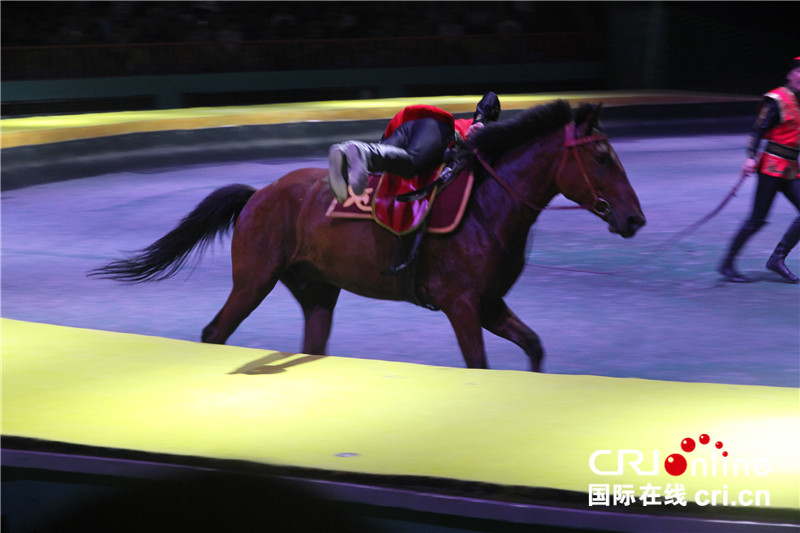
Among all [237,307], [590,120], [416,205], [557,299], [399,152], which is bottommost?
[557,299]

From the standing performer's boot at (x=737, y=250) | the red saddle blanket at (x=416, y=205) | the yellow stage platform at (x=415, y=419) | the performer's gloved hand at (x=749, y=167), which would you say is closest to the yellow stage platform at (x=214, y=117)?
the standing performer's boot at (x=737, y=250)

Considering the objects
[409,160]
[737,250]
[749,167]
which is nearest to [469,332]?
[409,160]

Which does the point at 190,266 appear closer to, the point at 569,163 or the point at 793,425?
the point at 569,163

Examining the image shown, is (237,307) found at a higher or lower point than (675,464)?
lower

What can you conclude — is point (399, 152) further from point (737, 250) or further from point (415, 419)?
point (737, 250)

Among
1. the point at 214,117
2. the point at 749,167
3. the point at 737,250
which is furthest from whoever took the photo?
the point at 214,117

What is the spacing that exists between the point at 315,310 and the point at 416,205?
0.91 meters

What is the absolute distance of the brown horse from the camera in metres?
5.05

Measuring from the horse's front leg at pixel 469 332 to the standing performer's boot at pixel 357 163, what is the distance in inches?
26.7

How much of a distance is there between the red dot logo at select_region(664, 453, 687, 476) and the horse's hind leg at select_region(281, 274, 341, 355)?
2634 millimetres

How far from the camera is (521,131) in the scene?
5234mm

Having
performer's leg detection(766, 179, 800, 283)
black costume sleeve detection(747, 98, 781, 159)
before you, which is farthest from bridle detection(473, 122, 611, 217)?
performer's leg detection(766, 179, 800, 283)

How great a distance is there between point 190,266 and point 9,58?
450 inches

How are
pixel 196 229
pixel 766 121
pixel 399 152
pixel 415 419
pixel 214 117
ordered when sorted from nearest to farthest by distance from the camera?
pixel 415 419 < pixel 399 152 < pixel 196 229 < pixel 766 121 < pixel 214 117
